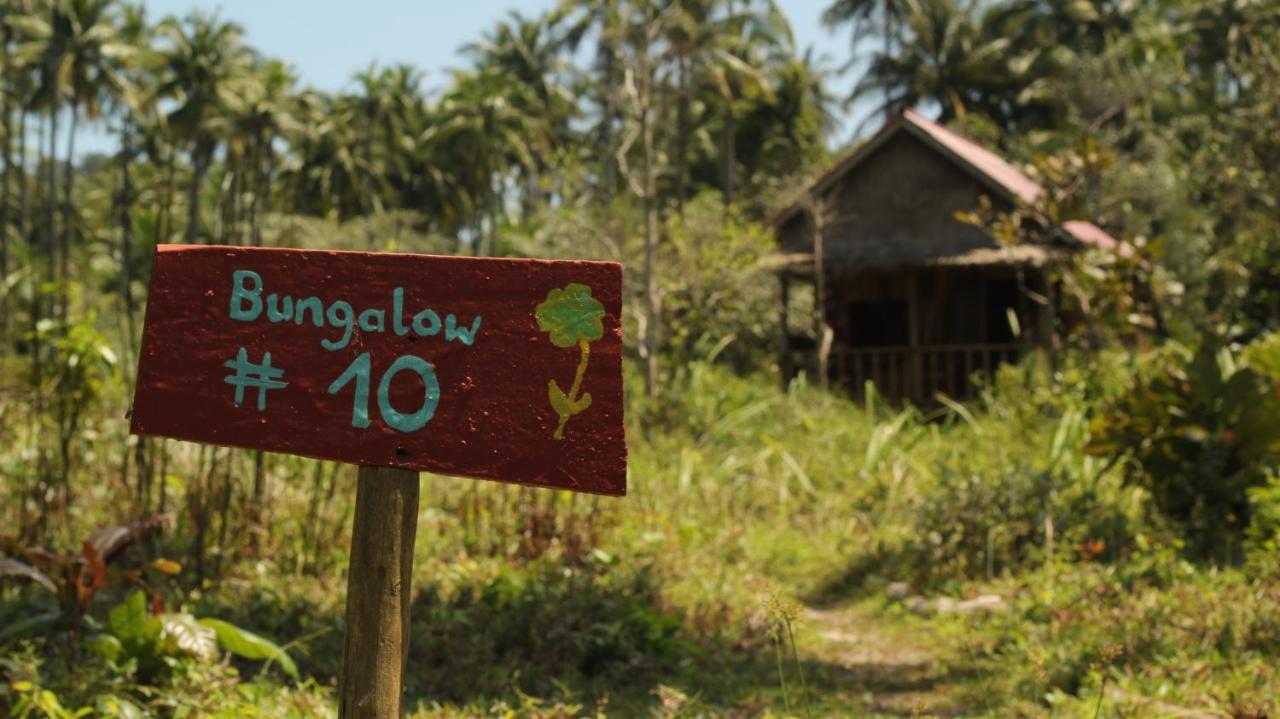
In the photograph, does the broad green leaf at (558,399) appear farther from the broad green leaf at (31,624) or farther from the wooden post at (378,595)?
the broad green leaf at (31,624)

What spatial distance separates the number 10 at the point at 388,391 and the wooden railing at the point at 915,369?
12685 mm

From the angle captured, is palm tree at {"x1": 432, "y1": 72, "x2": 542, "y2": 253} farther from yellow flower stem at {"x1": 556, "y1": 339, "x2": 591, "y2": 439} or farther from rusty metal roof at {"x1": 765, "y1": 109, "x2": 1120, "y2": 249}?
yellow flower stem at {"x1": 556, "y1": 339, "x2": 591, "y2": 439}

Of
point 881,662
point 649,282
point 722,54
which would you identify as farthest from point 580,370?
point 722,54

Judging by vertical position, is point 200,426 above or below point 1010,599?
above

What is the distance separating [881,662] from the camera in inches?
217

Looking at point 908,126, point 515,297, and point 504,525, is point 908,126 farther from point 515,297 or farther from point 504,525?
point 515,297

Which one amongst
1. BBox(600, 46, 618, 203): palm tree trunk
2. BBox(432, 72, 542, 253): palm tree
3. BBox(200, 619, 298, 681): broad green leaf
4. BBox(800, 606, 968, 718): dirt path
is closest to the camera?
BBox(200, 619, 298, 681): broad green leaf

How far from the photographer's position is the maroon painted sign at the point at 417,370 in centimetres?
Result: 250

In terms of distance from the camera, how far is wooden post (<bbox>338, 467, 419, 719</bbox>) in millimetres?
2584

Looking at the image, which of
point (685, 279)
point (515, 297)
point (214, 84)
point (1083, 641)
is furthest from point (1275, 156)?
Answer: point (214, 84)

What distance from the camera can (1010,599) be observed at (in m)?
6.05

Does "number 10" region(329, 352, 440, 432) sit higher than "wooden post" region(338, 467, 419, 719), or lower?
higher

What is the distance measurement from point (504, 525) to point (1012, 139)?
106 ft

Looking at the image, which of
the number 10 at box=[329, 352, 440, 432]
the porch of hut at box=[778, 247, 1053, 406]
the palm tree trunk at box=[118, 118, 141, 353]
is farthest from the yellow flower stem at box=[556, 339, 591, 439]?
the porch of hut at box=[778, 247, 1053, 406]
